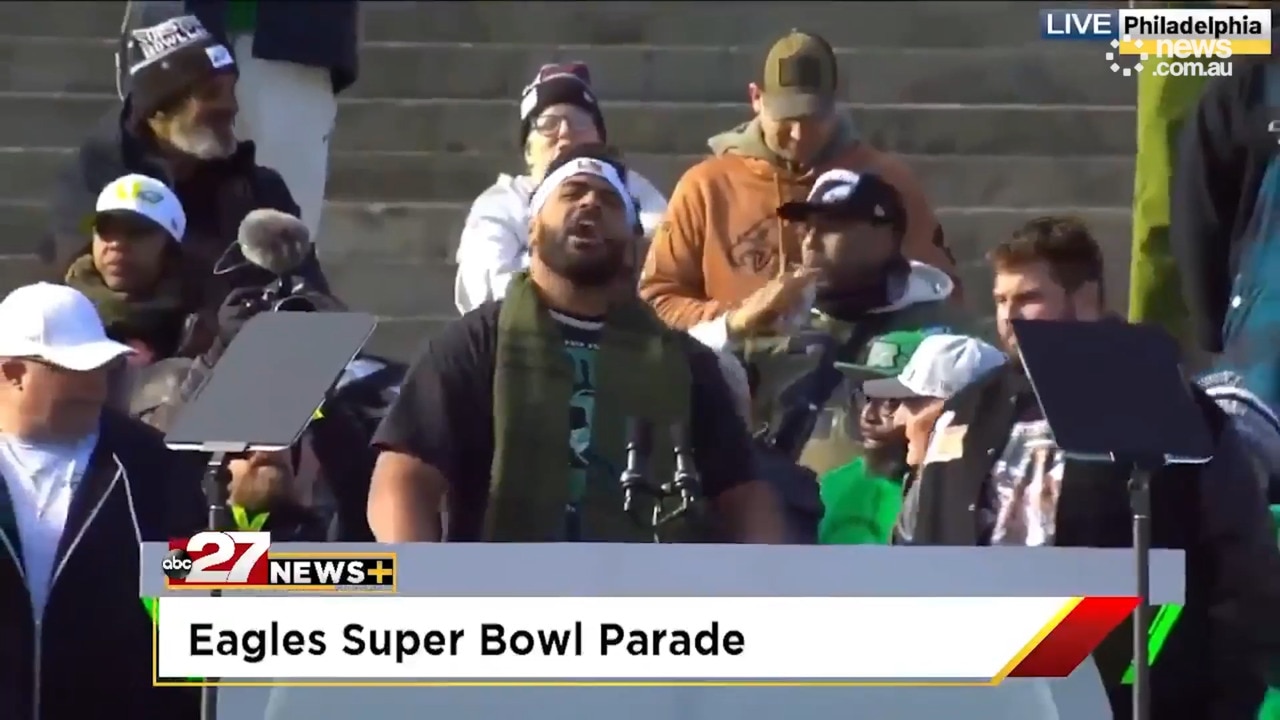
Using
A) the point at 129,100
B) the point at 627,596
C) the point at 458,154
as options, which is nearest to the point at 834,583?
the point at 627,596

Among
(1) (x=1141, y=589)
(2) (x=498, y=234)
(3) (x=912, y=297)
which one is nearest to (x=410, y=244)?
(2) (x=498, y=234)

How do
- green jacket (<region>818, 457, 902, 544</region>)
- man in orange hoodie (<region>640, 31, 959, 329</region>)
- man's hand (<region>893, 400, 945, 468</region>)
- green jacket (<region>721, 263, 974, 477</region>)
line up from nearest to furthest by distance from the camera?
green jacket (<region>818, 457, 902, 544</region>) → man's hand (<region>893, 400, 945, 468</region>) → green jacket (<region>721, 263, 974, 477</region>) → man in orange hoodie (<region>640, 31, 959, 329</region>)

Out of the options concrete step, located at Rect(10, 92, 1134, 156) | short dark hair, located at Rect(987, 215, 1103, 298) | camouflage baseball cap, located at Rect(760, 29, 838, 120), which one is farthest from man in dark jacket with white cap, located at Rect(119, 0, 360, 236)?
short dark hair, located at Rect(987, 215, 1103, 298)

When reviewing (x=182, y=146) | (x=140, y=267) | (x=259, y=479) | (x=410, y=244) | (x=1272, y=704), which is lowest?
(x=1272, y=704)

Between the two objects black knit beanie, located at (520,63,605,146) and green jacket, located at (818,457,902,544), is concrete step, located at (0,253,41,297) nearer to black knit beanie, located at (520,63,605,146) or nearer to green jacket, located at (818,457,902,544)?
black knit beanie, located at (520,63,605,146)

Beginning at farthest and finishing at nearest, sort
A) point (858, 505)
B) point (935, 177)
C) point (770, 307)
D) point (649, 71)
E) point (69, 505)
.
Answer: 1. point (649, 71)
2. point (935, 177)
3. point (770, 307)
4. point (858, 505)
5. point (69, 505)

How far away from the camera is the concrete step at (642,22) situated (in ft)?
27.1

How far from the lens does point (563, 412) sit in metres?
4.45

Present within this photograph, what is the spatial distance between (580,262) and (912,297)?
3.35ft

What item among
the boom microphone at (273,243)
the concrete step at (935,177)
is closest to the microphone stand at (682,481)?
the boom microphone at (273,243)

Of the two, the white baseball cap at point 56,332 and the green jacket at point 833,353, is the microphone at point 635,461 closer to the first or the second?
the green jacket at point 833,353

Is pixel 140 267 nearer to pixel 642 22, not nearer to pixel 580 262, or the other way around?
pixel 580 262

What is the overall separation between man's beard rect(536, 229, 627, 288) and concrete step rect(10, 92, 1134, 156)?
9.24 feet

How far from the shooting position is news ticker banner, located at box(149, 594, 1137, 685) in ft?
10.3
